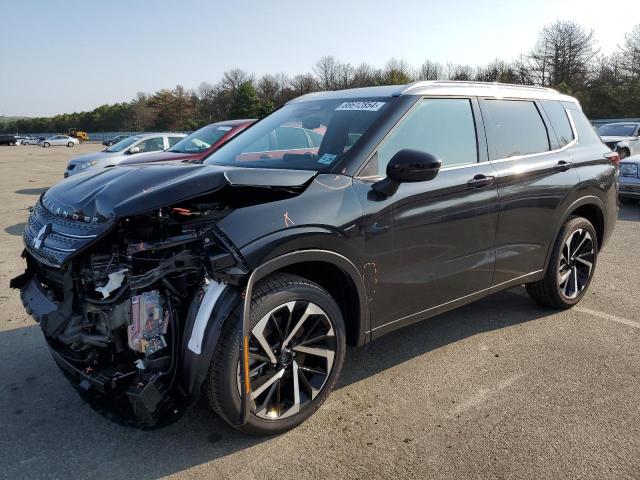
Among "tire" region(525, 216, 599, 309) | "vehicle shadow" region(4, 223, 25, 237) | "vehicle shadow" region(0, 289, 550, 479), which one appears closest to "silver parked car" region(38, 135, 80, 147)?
"vehicle shadow" region(4, 223, 25, 237)

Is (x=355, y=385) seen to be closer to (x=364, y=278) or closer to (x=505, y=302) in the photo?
(x=364, y=278)

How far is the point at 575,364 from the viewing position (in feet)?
11.8

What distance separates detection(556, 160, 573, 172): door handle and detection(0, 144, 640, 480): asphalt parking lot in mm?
1326

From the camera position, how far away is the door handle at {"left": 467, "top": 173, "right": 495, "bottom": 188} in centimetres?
343

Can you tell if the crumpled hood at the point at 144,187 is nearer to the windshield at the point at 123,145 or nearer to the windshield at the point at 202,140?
the windshield at the point at 202,140

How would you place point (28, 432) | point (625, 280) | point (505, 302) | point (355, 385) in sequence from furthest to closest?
point (625, 280) → point (505, 302) → point (355, 385) → point (28, 432)

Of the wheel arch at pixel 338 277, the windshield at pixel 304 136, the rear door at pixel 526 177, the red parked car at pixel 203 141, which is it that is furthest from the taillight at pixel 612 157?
the red parked car at pixel 203 141

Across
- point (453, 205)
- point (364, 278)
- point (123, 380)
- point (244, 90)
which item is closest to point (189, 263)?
point (123, 380)

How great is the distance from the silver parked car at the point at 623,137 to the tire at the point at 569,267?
1085 centimetres

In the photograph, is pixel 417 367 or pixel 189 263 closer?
pixel 189 263

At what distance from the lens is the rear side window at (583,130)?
457 centimetres

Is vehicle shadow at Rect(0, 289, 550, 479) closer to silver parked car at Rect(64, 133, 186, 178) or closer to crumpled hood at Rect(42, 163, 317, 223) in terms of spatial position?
crumpled hood at Rect(42, 163, 317, 223)

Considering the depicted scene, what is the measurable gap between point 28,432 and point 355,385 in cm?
194

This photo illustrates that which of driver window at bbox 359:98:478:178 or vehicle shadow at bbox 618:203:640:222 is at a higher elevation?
driver window at bbox 359:98:478:178
